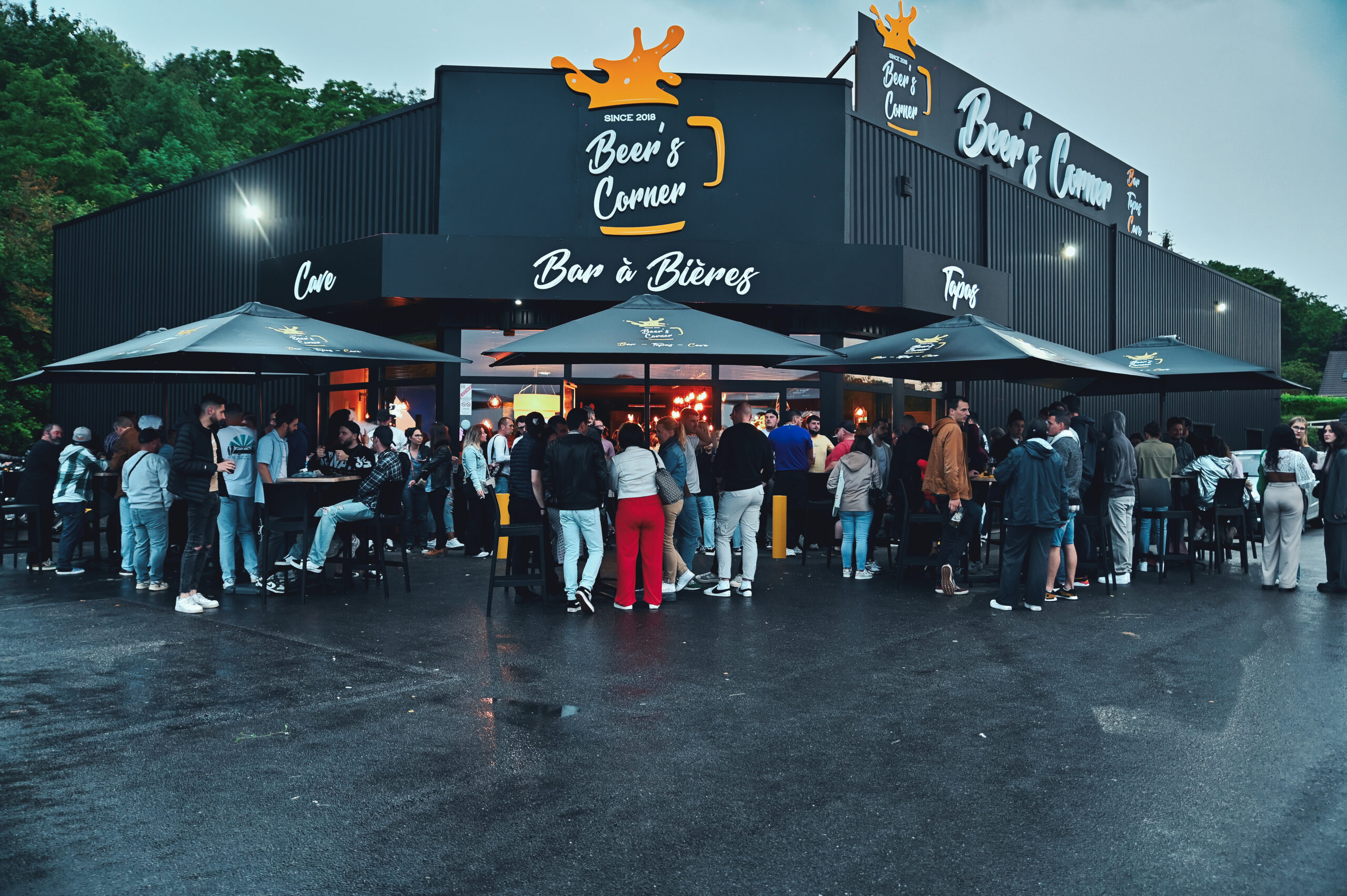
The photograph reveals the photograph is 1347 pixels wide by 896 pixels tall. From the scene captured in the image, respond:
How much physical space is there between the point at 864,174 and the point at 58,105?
30722 millimetres

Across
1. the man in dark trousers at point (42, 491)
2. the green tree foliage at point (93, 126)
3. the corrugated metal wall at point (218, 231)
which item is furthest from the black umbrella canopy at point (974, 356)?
the green tree foliage at point (93, 126)

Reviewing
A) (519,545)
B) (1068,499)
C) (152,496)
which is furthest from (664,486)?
(152,496)

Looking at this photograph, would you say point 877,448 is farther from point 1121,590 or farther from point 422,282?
point 422,282

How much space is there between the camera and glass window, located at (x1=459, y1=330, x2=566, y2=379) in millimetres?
15969

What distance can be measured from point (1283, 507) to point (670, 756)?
826 cm

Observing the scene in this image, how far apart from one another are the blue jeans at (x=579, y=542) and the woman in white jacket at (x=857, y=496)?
3002 mm

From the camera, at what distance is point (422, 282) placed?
15.2 metres

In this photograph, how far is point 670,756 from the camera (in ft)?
15.3

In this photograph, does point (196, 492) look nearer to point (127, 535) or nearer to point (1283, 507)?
point (127, 535)

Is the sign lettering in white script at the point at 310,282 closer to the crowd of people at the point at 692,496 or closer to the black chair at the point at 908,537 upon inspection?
the crowd of people at the point at 692,496

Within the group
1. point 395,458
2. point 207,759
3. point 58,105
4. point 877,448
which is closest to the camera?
point 207,759

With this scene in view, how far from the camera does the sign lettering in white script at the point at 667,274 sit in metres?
15.2

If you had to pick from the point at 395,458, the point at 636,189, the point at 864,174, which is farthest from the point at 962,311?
the point at 395,458

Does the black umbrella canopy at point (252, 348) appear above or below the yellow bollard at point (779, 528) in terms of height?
above
